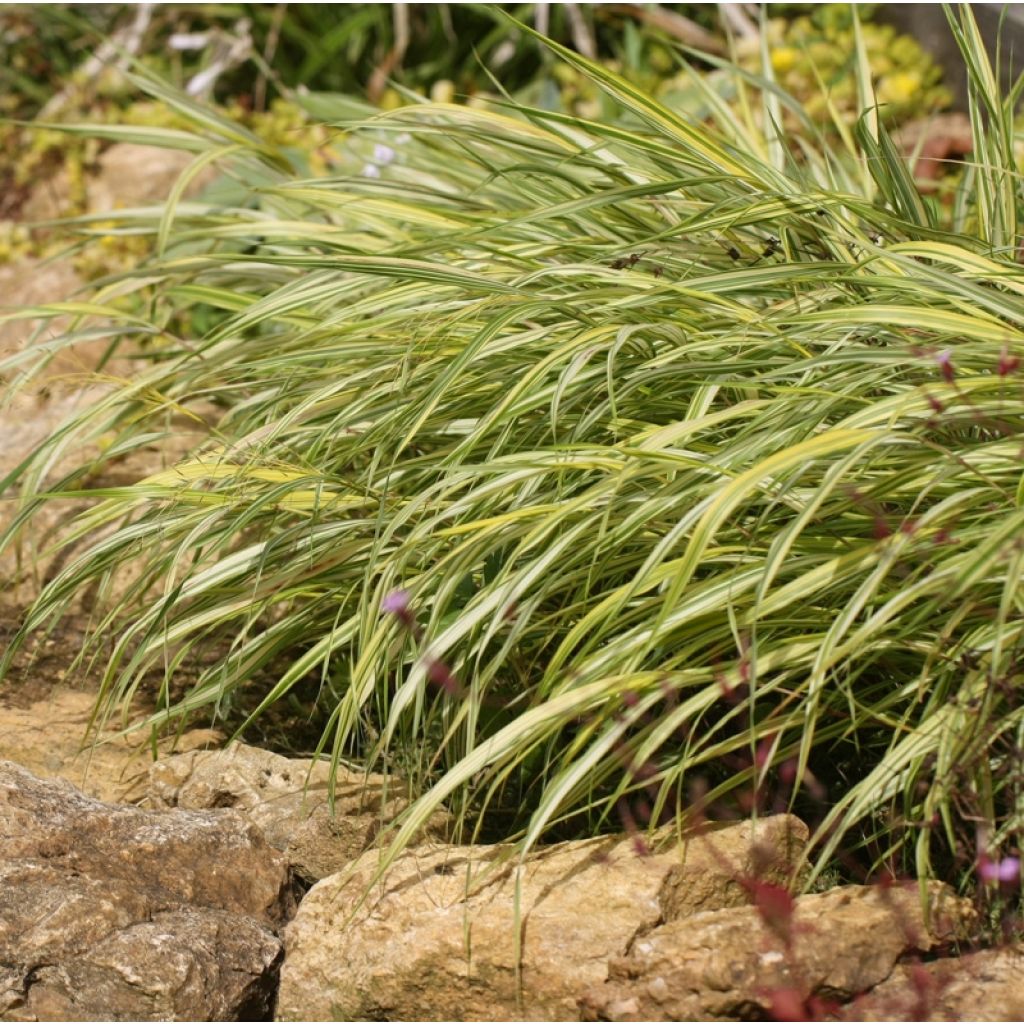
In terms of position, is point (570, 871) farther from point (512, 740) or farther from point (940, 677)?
point (940, 677)

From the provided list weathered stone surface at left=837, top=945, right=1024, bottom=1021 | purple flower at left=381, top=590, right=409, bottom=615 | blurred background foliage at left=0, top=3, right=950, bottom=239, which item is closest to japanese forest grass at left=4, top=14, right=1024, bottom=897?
purple flower at left=381, top=590, right=409, bottom=615

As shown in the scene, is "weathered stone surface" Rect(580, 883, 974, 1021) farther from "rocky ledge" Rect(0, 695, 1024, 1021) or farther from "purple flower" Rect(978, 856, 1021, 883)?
"purple flower" Rect(978, 856, 1021, 883)

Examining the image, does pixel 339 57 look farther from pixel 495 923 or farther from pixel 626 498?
pixel 495 923

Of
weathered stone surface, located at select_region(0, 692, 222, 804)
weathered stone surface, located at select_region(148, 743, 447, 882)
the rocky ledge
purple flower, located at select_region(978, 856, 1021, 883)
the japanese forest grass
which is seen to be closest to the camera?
purple flower, located at select_region(978, 856, 1021, 883)

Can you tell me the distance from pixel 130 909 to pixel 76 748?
573 mm

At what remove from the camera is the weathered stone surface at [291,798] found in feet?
6.53

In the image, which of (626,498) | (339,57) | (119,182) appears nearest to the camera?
(626,498)

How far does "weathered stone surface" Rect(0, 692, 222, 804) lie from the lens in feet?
7.19

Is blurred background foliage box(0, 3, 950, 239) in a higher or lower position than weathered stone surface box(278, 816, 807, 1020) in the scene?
higher

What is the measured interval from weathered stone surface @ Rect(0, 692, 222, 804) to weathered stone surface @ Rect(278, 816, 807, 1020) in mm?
506

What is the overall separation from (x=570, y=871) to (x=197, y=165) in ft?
5.67

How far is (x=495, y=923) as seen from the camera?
5.54ft

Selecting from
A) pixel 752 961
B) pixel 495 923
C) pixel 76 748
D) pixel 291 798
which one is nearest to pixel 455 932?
pixel 495 923

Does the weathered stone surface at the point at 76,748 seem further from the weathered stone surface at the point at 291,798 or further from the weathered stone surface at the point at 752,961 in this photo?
the weathered stone surface at the point at 752,961
